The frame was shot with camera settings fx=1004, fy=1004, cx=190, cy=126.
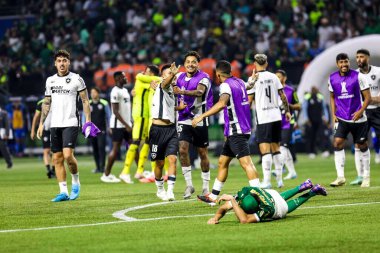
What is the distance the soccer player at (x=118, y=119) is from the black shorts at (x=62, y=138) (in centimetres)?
528

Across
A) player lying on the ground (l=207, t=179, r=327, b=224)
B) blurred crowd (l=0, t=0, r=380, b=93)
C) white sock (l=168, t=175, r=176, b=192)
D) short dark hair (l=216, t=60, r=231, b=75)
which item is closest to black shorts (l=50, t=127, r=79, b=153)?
white sock (l=168, t=175, r=176, b=192)

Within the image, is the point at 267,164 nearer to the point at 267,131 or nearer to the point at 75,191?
the point at 267,131

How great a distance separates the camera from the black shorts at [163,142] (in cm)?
1638

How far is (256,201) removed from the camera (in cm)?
1237

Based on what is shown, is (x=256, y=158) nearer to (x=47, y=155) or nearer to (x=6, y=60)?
(x=47, y=155)

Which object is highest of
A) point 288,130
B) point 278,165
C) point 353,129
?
point 353,129

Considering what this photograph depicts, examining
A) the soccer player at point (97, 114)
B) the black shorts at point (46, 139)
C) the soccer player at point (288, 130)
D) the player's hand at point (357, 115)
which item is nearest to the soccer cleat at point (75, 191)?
the player's hand at point (357, 115)

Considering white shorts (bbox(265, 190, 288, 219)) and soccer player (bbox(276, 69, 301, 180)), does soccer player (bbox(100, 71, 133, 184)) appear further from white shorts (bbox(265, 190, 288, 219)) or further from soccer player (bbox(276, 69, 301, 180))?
white shorts (bbox(265, 190, 288, 219))

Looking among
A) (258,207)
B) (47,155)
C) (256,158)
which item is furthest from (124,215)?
(256,158)

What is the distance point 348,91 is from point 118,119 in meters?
6.25

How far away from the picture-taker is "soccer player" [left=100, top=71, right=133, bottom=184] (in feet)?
73.6

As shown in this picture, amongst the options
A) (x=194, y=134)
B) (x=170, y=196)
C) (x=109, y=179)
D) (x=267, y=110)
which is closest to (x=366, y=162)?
(x=267, y=110)

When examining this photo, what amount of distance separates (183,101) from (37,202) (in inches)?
116

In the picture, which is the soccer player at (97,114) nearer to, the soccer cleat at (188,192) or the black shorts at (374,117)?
the black shorts at (374,117)
